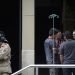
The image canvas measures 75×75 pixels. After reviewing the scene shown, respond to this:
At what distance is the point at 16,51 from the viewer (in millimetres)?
12219

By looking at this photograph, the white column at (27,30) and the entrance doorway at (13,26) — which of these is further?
the entrance doorway at (13,26)

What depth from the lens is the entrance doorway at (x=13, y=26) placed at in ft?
40.1

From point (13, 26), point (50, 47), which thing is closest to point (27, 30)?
point (13, 26)

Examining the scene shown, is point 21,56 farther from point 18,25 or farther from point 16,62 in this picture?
point 18,25

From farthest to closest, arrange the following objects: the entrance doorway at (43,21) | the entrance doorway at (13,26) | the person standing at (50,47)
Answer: the entrance doorway at (13,26)
the entrance doorway at (43,21)
the person standing at (50,47)

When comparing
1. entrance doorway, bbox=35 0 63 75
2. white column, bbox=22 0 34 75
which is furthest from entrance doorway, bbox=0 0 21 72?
entrance doorway, bbox=35 0 63 75

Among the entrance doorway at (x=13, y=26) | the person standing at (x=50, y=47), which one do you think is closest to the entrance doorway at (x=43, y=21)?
the person standing at (x=50, y=47)

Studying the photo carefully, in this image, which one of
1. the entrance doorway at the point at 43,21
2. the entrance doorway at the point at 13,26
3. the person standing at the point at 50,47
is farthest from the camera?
the entrance doorway at the point at 13,26

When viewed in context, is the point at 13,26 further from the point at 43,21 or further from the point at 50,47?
the point at 50,47

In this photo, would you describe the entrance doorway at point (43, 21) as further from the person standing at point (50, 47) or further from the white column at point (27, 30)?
the person standing at point (50, 47)

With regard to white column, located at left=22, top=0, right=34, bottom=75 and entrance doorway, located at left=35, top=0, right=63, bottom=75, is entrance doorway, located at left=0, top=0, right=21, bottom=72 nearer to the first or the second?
white column, located at left=22, top=0, right=34, bottom=75

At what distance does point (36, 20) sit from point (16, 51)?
1.22 meters

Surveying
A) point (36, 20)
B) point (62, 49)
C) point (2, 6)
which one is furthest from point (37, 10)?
point (62, 49)

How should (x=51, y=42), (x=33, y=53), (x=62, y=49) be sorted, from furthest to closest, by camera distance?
(x=33, y=53) → (x=51, y=42) → (x=62, y=49)
